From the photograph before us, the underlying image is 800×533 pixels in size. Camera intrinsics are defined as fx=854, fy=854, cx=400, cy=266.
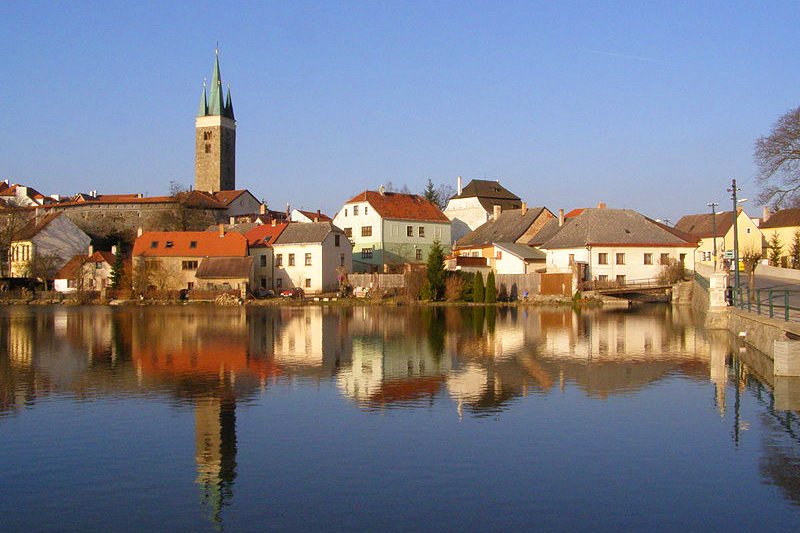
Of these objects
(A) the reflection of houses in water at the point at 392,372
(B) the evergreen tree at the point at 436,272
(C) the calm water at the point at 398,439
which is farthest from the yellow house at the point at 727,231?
(C) the calm water at the point at 398,439

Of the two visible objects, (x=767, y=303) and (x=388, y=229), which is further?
(x=388, y=229)

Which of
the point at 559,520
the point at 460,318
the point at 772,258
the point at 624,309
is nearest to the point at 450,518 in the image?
the point at 559,520

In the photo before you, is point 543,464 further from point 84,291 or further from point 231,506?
point 84,291

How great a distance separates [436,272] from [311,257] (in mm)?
13897

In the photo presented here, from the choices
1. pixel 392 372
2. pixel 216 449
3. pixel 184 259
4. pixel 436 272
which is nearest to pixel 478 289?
pixel 436 272

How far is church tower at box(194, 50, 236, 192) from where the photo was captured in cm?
13912

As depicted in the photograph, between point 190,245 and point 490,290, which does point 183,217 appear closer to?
point 190,245

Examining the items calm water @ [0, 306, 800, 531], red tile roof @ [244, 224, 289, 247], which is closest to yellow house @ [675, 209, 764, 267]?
red tile roof @ [244, 224, 289, 247]

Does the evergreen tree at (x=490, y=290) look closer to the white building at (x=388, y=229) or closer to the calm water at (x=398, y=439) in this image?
the white building at (x=388, y=229)

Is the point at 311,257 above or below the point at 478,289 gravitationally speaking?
above

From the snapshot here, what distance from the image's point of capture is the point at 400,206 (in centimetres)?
8012

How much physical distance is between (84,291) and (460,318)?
37.8 meters

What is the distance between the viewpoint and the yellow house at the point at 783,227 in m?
93.1

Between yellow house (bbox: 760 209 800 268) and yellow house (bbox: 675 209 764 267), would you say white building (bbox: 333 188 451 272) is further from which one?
yellow house (bbox: 760 209 800 268)
